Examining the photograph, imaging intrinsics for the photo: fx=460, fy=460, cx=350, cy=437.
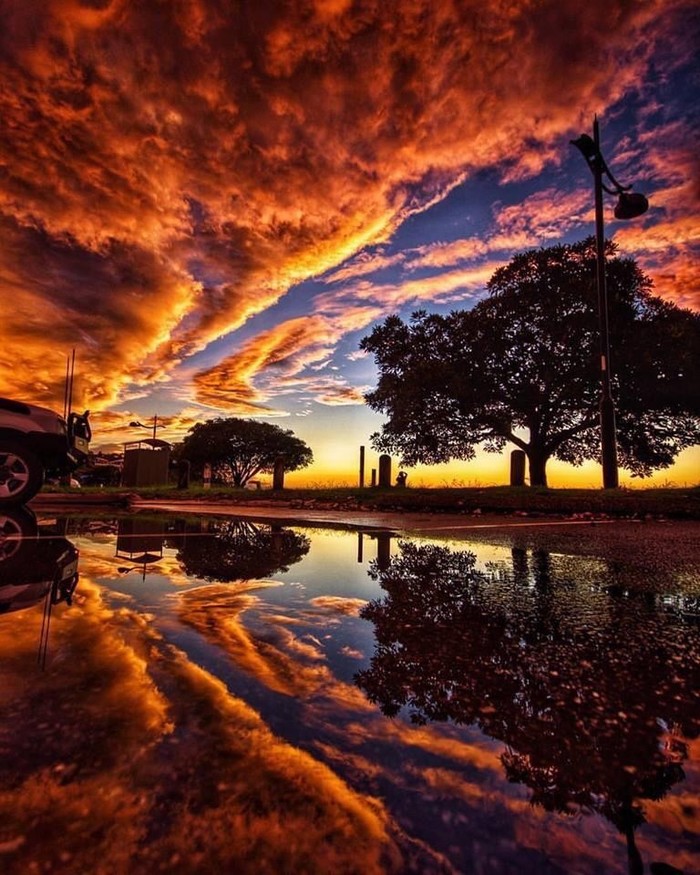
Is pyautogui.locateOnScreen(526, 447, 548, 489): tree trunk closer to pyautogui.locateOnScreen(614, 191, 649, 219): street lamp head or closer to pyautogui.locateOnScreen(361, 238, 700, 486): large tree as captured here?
pyautogui.locateOnScreen(361, 238, 700, 486): large tree

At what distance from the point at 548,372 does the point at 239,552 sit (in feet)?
68.5

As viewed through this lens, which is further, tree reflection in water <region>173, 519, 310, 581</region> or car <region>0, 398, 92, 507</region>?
car <region>0, 398, 92, 507</region>

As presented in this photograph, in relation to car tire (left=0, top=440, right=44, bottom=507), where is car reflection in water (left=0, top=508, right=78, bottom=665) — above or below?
below

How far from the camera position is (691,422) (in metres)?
21.8

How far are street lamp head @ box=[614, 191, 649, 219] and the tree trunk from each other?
1597 cm

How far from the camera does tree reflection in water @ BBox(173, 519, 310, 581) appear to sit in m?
3.15

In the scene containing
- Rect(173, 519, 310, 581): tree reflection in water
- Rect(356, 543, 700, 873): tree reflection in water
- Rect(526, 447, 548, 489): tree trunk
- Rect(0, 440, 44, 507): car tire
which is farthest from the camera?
Rect(526, 447, 548, 489): tree trunk

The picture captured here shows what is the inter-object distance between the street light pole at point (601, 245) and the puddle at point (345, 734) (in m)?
7.50

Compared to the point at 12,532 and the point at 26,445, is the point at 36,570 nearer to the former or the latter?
the point at 12,532

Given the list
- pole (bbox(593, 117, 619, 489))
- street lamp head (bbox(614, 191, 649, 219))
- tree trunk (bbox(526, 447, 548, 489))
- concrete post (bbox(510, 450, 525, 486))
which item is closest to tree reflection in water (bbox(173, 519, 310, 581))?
pole (bbox(593, 117, 619, 489))

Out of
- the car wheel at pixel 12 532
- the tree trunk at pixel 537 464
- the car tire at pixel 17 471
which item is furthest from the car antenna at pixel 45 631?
the tree trunk at pixel 537 464

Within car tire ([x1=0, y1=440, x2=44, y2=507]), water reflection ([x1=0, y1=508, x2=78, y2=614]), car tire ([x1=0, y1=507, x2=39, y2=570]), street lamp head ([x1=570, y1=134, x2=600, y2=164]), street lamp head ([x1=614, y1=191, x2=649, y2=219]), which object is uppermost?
street lamp head ([x1=570, y1=134, x2=600, y2=164])

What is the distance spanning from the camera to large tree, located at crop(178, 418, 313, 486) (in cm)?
5500

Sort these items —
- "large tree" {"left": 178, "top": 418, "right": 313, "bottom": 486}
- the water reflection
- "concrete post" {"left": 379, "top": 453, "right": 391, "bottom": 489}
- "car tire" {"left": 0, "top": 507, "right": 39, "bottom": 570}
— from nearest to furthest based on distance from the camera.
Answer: the water reflection < "car tire" {"left": 0, "top": 507, "right": 39, "bottom": 570} < "concrete post" {"left": 379, "top": 453, "right": 391, "bottom": 489} < "large tree" {"left": 178, "top": 418, "right": 313, "bottom": 486}
